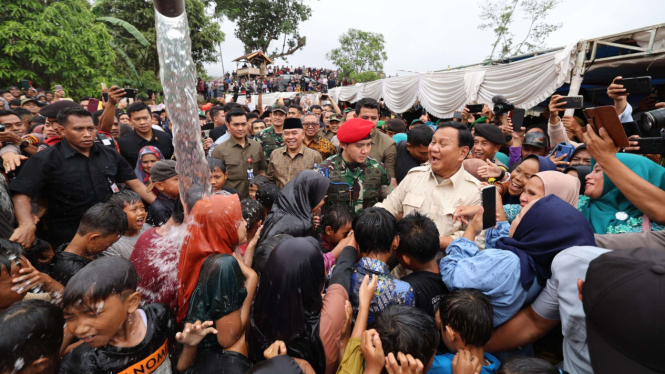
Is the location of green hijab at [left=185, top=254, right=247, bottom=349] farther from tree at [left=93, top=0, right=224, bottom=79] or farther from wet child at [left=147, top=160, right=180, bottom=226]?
tree at [left=93, top=0, right=224, bottom=79]

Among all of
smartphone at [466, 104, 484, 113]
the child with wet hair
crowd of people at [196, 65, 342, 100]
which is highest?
crowd of people at [196, 65, 342, 100]

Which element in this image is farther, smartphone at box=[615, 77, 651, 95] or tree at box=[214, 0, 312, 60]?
tree at box=[214, 0, 312, 60]

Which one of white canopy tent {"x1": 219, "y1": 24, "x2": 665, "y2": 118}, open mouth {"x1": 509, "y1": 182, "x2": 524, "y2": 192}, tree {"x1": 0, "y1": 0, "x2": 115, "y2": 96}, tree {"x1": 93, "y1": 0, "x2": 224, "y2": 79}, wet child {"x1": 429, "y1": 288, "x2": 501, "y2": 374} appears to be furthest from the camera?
tree {"x1": 93, "y1": 0, "x2": 224, "y2": 79}

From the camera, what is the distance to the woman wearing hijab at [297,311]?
1.50 meters

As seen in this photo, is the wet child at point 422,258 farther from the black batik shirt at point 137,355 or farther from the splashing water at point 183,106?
the splashing water at point 183,106

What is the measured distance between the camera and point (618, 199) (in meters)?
2.26

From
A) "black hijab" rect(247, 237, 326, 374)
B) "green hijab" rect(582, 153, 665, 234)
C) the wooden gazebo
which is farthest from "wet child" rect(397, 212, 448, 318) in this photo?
the wooden gazebo

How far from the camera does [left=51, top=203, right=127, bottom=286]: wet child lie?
1963mm

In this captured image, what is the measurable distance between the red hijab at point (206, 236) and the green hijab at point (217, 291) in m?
0.14

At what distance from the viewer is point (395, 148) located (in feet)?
14.4

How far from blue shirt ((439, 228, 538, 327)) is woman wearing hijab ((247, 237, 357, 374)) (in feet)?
2.46

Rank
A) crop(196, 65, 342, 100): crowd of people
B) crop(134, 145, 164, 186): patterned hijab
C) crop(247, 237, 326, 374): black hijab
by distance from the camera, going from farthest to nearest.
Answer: crop(196, 65, 342, 100): crowd of people
crop(134, 145, 164, 186): patterned hijab
crop(247, 237, 326, 374): black hijab

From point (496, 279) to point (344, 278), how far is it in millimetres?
853

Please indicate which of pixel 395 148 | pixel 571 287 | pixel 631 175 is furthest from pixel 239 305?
pixel 395 148
